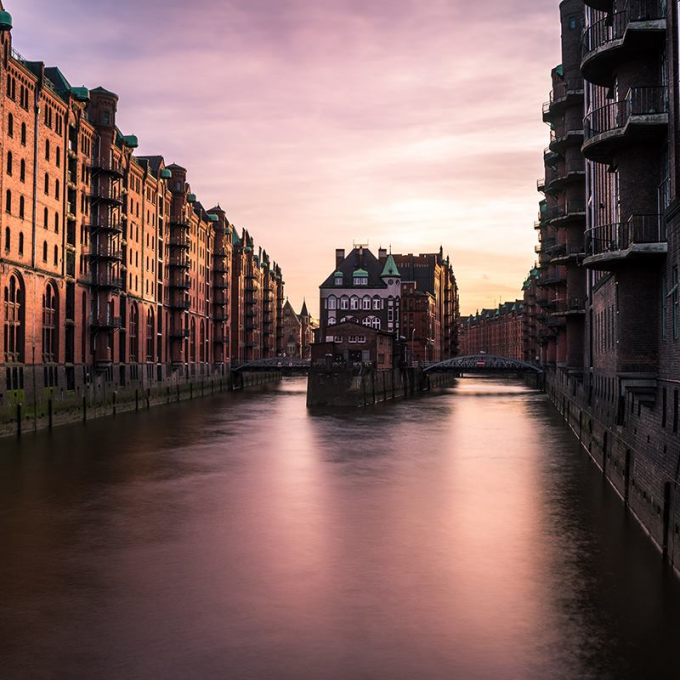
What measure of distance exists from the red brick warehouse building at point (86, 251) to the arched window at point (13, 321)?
0.23 ft

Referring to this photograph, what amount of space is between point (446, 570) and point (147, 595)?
22.6 feet

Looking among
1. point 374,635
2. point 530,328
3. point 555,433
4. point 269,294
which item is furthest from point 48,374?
point 530,328

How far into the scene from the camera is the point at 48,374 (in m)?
52.5

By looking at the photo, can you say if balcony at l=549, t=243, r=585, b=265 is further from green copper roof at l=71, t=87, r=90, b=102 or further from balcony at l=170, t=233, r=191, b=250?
balcony at l=170, t=233, r=191, b=250

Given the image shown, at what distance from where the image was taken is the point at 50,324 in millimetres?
53125

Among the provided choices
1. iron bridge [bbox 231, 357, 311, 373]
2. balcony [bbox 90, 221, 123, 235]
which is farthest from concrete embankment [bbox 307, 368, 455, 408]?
balcony [bbox 90, 221, 123, 235]

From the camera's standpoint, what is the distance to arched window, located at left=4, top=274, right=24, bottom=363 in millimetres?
46375

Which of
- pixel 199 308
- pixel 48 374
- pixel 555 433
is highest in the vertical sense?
pixel 199 308

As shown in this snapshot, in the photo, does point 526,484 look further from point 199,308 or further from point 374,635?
point 199,308

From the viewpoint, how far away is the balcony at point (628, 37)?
22.8 metres

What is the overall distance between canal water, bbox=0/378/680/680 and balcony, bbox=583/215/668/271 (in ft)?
25.8

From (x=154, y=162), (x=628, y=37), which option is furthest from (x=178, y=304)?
(x=628, y=37)

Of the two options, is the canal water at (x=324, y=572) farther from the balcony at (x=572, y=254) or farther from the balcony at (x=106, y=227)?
the balcony at (x=106, y=227)

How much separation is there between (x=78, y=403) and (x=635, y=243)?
39752mm
